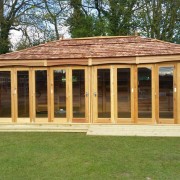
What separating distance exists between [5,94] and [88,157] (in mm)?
6065

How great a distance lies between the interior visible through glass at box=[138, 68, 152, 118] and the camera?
1176cm

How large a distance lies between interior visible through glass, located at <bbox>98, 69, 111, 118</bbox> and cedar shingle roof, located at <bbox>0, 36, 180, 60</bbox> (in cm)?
66

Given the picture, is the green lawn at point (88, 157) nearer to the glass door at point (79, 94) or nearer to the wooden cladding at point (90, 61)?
the glass door at point (79, 94)

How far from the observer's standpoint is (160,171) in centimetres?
636

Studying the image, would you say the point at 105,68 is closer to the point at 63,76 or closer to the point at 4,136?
the point at 63,76

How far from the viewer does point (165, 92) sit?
11.7 meters

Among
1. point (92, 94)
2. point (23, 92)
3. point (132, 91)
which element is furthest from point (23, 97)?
point (132, 91)

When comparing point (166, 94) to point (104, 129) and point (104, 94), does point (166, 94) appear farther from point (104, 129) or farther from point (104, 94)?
point (104, 129)

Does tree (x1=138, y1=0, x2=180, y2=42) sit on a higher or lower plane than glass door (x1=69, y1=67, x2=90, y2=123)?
higher

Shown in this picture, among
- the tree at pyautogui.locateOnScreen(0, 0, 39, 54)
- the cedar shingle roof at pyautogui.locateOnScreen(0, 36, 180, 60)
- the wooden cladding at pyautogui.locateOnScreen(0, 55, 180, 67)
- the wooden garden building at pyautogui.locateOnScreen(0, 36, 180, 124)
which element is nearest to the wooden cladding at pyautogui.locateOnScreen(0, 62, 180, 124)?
the wooden garden building at pyautogui.locateOnScreen(0, 36, 180, 124)

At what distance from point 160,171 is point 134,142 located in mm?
3068

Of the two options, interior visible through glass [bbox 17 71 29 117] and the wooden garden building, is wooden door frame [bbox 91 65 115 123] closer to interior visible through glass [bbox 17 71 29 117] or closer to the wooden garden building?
the wooden garden building

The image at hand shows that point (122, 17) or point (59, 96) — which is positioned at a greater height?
point (122, 17)

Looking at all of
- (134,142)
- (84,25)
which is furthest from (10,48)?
(134,142)
